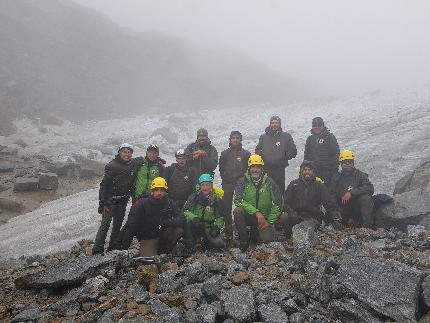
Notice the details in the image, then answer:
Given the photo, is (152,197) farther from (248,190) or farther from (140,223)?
(248,190)

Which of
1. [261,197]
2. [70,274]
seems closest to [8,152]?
[70,274]

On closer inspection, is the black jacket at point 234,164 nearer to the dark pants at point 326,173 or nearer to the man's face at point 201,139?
the man's face at point 201,139

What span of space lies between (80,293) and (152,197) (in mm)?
2675

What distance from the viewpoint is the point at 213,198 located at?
8.95 meters

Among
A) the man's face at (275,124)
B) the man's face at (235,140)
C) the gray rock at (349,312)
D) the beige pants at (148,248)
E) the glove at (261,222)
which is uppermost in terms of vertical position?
the man's face at (275,124)

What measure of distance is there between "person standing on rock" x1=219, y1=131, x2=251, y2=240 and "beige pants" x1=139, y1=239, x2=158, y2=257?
236 centimetres

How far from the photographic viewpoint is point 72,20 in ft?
164

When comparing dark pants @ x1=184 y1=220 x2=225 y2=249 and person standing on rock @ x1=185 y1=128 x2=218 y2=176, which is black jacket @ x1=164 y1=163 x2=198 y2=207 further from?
dark pants @ x1=184 y1=220 x2=225 y2=249

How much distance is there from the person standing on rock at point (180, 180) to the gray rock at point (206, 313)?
426cm

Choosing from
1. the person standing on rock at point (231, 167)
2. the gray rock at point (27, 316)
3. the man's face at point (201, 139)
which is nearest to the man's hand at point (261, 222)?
the person standing on rock at point (231, 167)

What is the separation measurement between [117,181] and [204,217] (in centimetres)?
228

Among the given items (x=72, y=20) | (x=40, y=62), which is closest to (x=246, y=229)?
(x=40, y=62)

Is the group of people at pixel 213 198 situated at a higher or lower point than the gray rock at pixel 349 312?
higher

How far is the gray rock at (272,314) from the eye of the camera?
5.07m
